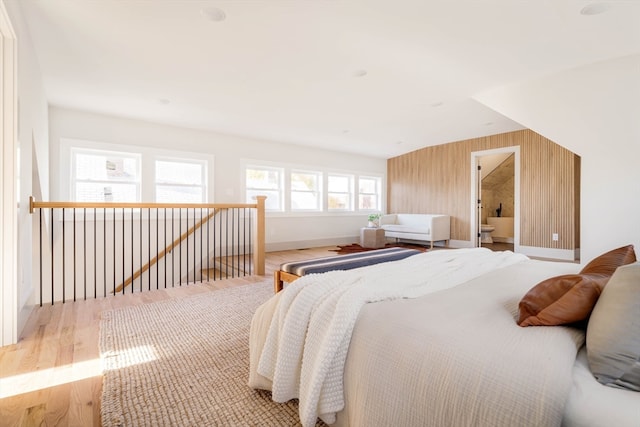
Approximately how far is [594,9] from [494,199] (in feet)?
21.2

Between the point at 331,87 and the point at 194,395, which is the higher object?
the point at 331,87

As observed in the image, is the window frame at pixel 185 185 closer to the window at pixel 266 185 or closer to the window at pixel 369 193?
the window at pixel 266 185

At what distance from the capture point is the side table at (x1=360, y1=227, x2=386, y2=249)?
6.40m

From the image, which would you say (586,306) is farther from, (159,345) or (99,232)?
(99,232)

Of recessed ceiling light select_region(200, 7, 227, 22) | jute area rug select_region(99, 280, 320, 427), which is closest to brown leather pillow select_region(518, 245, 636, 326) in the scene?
jute area rug select_region(99, 280, 320, 427)

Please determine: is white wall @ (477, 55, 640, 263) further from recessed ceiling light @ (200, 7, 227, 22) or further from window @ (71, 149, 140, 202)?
window @ (71, 149, 140, 202)

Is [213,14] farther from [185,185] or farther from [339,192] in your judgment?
[339,192]

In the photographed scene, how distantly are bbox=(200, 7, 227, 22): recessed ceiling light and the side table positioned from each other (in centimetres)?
484

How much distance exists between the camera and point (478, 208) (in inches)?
247

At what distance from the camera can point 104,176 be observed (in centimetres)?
446

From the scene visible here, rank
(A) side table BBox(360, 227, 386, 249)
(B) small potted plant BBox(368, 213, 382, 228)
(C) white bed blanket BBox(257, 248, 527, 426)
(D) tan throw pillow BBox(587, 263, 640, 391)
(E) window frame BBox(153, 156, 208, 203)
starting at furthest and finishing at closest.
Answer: (B) small potted plant BBox(368, 213, 382, 228)
(A) side table BBox(360, 227, 386, 249)
(E) window frame BBox(153, 156, 208, 203)
(C) white bed blanket BBox(257, 248, 527, 426)
(D) tan throw pillow BBox(587, 263, 640, 391)

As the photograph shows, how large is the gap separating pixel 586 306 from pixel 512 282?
2.15 ft

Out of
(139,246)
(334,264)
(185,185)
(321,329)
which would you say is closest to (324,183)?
(185,185)

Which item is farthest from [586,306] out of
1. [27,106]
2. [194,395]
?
[27,106]
